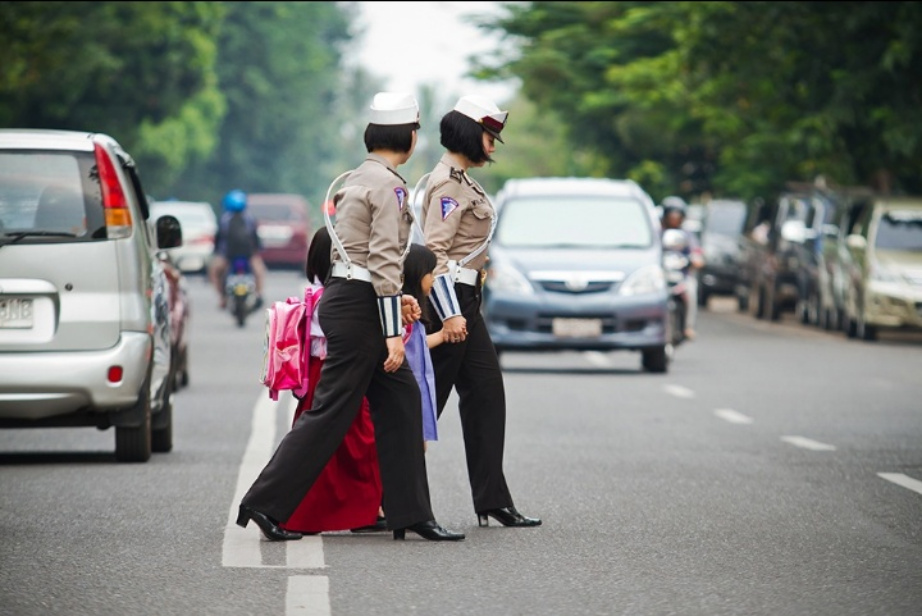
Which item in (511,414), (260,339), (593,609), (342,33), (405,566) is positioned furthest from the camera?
(342,33)

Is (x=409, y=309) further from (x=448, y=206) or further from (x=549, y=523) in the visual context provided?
(x=549, y=523)

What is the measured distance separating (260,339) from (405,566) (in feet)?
65.8

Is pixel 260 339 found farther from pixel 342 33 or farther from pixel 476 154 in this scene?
pixel 342 33

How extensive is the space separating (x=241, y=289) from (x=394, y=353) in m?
21.9

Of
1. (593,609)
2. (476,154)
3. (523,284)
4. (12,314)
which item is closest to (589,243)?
(523,284)

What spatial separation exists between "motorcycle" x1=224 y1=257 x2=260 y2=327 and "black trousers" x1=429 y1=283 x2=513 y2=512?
21.1 metres

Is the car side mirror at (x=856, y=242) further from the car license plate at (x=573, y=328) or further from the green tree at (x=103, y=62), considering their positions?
the green tree at (x=103, y=62)

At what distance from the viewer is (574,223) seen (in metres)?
22.0

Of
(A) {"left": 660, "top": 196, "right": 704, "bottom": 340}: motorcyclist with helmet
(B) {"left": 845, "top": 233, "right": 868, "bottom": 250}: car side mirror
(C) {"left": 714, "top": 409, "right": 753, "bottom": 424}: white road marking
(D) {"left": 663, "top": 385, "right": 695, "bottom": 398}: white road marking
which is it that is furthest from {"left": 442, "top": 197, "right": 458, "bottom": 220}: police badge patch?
(B) {"left": 845, "top": 233, "right": 868, "bottom": 250}: car side mirror

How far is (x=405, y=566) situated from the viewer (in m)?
8.29

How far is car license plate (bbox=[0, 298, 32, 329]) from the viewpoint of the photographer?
11.5 meters

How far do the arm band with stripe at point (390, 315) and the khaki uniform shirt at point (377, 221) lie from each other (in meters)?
0.05

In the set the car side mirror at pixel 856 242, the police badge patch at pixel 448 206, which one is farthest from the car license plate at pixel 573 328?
the police badge patch at pixel 448 206

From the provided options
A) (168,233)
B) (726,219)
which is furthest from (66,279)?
(726,219)
